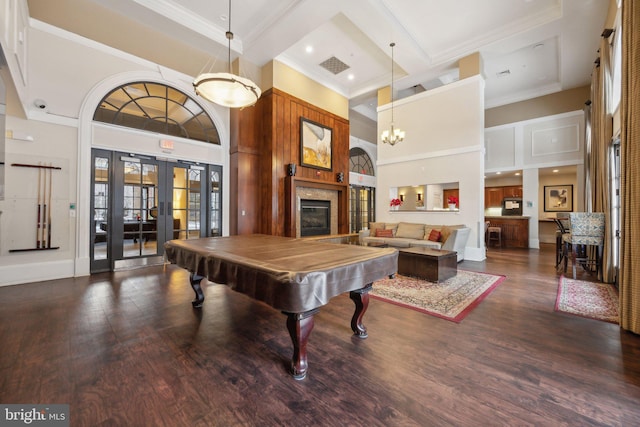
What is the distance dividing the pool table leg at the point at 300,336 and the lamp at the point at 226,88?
2916mm

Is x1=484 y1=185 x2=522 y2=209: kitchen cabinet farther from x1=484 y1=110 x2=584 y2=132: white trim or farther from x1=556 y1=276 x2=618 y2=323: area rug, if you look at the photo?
x1=556 y1=276 x2=618 y2=323: area rug

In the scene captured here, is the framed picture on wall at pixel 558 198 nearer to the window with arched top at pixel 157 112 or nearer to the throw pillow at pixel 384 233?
the throw pillow at pixel 384 233

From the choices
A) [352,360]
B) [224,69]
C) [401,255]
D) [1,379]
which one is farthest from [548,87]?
[1,379]

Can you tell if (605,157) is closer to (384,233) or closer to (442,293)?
(442,293)

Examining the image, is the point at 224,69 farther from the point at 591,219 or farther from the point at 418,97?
the point at 591,219

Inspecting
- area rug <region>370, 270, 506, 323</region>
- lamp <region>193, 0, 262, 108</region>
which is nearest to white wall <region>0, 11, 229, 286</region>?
lamp <region>193, 0, 262, 108</region>

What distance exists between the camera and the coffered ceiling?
4613mm

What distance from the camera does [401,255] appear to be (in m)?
4.27

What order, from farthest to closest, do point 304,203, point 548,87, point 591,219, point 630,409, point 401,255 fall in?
point 548,87 → point 304,203 → point 401,255 → point 591,219 → point 630,409

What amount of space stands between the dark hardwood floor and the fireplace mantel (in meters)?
3.52

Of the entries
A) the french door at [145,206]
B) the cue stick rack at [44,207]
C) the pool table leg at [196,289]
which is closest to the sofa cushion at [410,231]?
the french door at [145,206]

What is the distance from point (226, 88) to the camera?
11.0ft

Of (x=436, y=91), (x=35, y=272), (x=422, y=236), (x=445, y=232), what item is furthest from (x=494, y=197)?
(x=35, y=272)

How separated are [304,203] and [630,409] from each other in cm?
620
